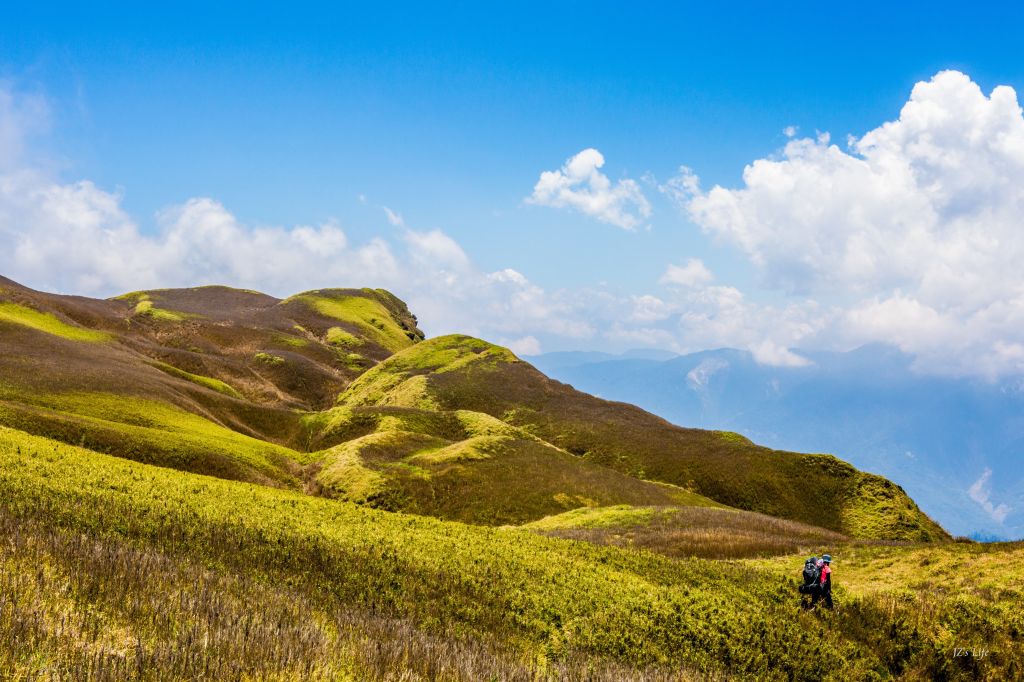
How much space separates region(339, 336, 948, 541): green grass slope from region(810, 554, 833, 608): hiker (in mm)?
55101

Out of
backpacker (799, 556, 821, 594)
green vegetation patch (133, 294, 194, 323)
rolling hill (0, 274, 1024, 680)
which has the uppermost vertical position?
green vegetation patch (133, 294, 194, 323)

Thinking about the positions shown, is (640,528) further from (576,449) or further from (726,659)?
(576,449)

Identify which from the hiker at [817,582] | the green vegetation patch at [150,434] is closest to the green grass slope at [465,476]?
the green vegetation patch at [150,434]

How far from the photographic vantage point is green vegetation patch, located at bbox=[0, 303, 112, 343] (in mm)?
92125

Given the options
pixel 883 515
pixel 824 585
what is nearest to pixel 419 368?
pixel 883 515

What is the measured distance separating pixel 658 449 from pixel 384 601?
7570 cm

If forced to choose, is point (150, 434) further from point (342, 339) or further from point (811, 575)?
point (342, 339)

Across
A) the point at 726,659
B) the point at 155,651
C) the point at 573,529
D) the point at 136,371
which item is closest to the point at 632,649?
the point at 726,659

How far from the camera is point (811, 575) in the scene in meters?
20.3

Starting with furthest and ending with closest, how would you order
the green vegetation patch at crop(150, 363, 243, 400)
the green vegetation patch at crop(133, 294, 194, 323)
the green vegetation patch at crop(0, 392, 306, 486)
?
1. the green vegetation patch at crop(133, 294, 194, 323)
2. the green vegetation patch at crop(150, 363, 243, 400)
3. the green vegetation patch at crop(0, 392, 306, 486)

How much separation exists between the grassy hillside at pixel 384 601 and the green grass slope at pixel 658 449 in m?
46.1

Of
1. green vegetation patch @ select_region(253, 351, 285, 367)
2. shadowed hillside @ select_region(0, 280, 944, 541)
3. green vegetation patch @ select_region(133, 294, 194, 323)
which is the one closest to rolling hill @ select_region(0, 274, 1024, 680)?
shadowed hillside @ select_region(0, 280, 944, 541)

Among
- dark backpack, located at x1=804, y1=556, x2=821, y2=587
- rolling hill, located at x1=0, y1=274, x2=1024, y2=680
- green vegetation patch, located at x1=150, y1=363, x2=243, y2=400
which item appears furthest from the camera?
green vegetation patch, located at x1=150, y1=363, x2=243, y2=400

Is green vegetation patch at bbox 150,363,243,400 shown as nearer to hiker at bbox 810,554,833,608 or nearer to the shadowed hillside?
the shadowed hillside
